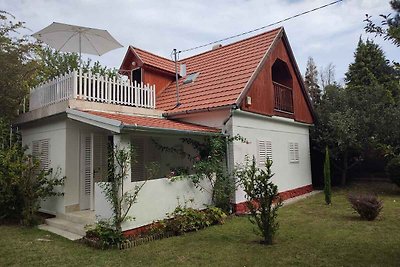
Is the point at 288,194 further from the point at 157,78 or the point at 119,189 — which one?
the point at 119,189

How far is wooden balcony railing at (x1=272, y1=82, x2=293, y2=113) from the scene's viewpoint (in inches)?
565

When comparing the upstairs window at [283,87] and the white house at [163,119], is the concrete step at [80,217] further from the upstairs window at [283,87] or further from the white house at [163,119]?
the upstairs window at [283,87]

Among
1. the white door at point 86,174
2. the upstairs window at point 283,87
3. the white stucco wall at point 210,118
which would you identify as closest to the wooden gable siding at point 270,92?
the upstairs window at point 283,87

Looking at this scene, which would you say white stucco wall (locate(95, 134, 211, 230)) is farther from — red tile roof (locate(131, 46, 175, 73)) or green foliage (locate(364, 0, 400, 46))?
red tile roof (locate(131, 46, 175, 73))

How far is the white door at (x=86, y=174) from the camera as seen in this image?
10.3m

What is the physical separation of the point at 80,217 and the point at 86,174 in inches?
63.5

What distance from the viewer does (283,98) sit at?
14938 millimetres

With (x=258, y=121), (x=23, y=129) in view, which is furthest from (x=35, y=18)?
(x=258, y=121)

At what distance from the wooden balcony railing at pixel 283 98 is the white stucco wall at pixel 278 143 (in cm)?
59

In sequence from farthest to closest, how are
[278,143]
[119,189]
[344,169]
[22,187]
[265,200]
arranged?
[344,169] → [278,143] → [22,187] → [119,189] → [265,200]

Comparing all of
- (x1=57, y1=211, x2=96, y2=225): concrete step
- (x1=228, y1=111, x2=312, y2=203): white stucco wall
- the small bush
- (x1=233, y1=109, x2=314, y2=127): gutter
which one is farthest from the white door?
the small bush

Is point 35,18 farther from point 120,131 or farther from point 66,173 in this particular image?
point 120,131

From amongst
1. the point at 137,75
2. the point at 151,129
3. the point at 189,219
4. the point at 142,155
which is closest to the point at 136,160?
the point at 151,129

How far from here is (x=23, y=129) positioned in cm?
1274
